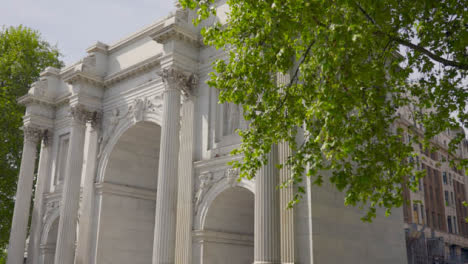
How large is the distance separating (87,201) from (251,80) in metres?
13.0

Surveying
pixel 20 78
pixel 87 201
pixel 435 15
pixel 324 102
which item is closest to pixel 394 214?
pixel 435 15

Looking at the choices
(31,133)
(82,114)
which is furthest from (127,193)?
(31,133)

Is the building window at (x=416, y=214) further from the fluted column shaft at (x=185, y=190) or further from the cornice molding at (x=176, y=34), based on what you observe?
the cornice molding at (x=176, y=34)

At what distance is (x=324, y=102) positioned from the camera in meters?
9.27

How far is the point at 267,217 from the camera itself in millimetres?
13531

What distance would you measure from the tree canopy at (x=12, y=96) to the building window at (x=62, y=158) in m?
5.28

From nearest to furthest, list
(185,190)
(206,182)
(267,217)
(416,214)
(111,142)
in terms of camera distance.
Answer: (267,217) < (206,182) < (185,190) < (111,142) < (416,214)

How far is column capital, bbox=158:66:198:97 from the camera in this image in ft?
57.9

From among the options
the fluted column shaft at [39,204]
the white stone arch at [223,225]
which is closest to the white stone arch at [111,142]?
the fluted column shaft at [39,204]

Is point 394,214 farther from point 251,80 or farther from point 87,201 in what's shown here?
point 87,201

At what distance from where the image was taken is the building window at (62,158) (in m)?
24.7

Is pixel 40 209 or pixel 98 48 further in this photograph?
pixel 40 209

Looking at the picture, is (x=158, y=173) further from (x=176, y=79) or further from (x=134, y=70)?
(x=134, y=70)

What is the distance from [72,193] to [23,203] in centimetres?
483
